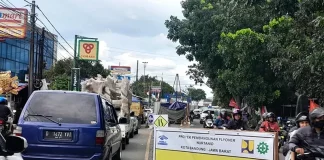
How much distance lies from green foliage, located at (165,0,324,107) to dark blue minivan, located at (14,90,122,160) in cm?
469

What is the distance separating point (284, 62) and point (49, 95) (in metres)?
11.2

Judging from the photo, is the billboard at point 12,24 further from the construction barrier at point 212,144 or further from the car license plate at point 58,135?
the construction barrier at point 212,144

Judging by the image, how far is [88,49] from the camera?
38594 mm

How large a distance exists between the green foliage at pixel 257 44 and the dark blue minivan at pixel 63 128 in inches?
185

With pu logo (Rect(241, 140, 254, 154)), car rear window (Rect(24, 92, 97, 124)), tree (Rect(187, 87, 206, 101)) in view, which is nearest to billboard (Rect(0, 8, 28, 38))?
car rear window (Rect(24, 92, 97, 124))

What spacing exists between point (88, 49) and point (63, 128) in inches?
1227

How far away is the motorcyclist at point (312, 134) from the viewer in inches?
221

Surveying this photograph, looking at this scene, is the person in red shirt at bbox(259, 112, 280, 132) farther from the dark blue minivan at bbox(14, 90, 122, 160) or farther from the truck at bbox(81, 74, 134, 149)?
the truck at bbox(81, 74, 134, 149)

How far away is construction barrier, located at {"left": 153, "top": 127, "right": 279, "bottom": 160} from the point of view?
6312mm

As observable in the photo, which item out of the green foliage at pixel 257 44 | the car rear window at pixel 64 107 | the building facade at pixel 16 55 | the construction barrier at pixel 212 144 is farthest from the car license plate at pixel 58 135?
the building facade at pixel 16 55

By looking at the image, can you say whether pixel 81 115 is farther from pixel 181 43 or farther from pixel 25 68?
pixel 25 68

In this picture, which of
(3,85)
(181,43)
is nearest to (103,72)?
(181,43)

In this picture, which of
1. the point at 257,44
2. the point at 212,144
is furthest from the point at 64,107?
the point at 257,44

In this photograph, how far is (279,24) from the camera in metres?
22.9
